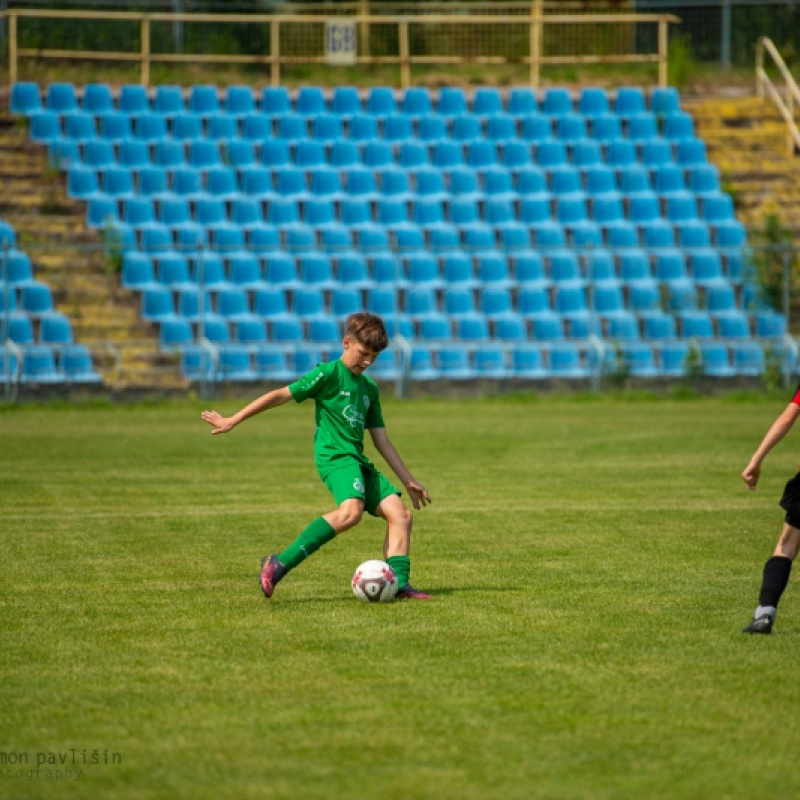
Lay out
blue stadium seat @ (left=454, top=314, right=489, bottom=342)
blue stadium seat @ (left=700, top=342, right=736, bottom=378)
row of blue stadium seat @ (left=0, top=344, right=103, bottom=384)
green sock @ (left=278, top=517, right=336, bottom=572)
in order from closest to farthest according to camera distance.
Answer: green sock @ (left=278, top=517, right=336, bottom=572)
row of blue stadium seat @ (left=0, top=344, right=103, bottom=384)
blue stadium seat @ (left=700, top=342, right=736, bottom=378)
blue stadium seat @ (left=454, top=314, right=489, bottom=342)

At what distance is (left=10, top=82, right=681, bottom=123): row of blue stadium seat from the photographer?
27.3m

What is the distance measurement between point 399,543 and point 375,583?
1.07ft

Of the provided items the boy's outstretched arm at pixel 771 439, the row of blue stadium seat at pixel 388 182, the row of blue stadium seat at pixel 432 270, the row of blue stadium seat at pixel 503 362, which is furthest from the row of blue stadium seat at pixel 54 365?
the boy's outstretched arm at pixel 771 439

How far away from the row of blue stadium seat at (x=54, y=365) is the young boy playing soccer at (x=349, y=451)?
14802 millimetres

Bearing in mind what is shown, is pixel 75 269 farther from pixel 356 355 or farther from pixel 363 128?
pixel 356 355

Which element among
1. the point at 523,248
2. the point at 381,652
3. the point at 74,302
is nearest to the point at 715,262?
the point at 523,248

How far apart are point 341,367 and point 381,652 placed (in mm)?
1952

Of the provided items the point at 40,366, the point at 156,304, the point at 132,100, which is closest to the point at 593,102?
the point at 132,100

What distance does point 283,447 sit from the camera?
15812 millimetres

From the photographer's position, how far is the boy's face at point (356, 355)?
7.04 metres

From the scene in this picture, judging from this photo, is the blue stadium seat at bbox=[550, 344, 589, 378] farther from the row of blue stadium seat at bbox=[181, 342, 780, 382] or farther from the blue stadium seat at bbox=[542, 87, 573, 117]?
the blue stadium seat at bbox=[542, 87, 573, 117]

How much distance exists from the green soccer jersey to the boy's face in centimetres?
6

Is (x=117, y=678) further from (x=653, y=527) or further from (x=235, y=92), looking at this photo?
(x=235, y=92)

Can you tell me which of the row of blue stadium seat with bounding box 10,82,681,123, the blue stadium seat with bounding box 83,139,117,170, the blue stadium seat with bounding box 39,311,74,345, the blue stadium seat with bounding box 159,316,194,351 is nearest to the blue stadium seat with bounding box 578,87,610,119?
the row of blue stadium seat with bounding box 10,82,681,123
